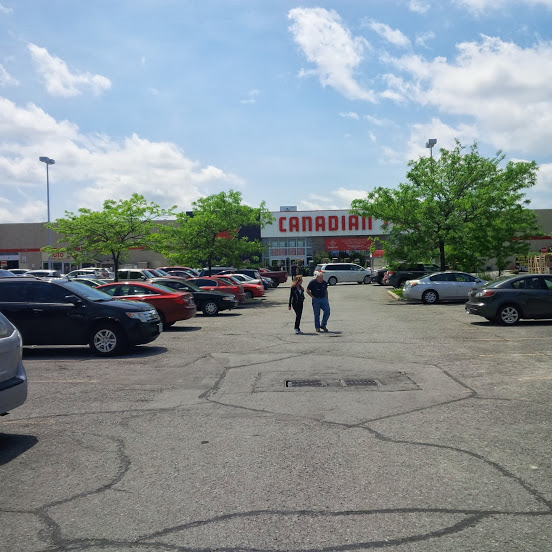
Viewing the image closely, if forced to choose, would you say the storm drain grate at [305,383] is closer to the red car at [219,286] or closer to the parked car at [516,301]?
the parked car at [516,301]

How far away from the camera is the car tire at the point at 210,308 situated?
22812 millimetres

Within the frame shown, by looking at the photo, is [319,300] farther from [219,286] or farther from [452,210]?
[452,210]

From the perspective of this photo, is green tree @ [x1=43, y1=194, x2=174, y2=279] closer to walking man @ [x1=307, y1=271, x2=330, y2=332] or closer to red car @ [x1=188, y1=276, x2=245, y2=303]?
red car @ [x1=188, y1=276, x2=245, y2=303]

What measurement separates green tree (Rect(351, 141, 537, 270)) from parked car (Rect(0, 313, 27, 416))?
26404mm

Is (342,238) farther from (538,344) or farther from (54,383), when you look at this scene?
(54,383)

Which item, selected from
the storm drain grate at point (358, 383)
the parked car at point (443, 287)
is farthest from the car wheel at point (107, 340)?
the parked car at point (443, 287)

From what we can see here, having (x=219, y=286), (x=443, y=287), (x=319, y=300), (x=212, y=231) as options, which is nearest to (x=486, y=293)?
(x=319, y=300)

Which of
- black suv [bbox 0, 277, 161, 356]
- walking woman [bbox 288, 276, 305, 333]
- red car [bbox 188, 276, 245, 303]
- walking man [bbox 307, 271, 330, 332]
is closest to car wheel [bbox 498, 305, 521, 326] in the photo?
walking man [bbox 307, 271, 330, 332]

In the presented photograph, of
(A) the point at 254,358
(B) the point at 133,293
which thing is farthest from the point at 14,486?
(B) the point at 133,293

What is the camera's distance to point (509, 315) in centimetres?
1711

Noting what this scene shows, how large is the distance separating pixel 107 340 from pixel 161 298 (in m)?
4.86

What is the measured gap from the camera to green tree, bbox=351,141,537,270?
101 feet

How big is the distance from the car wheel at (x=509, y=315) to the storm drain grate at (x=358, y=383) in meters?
9.26

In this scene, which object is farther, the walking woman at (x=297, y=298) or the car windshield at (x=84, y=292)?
the walking woman at (x=297, y=298)
